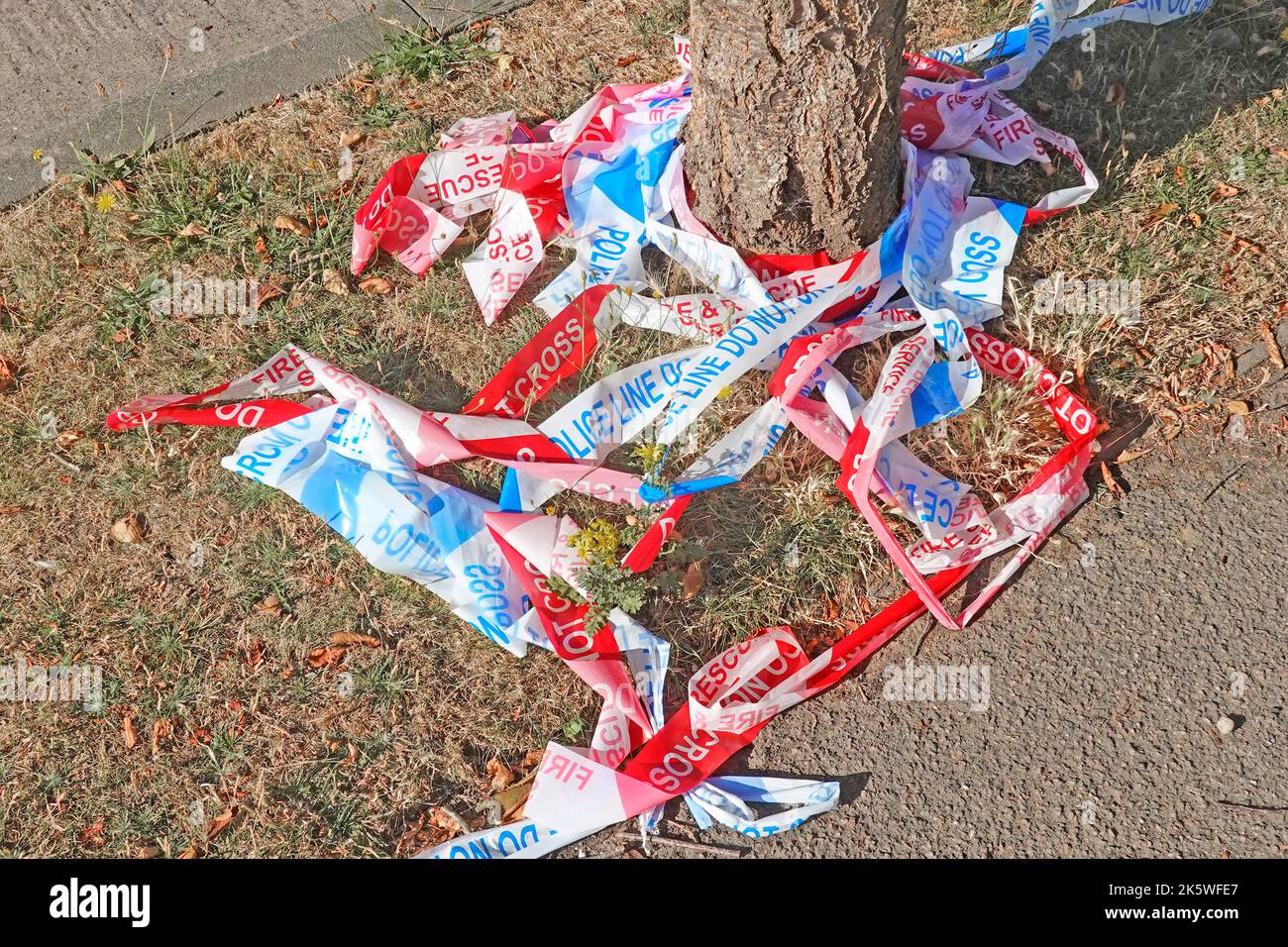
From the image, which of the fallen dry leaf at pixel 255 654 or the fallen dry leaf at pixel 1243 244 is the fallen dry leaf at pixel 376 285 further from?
the fallen dry leaf at pixel 1243 244

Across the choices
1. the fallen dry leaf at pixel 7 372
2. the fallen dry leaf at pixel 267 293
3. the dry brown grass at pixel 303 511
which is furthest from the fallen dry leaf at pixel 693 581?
the fallen dry leaf at pixel 7 372

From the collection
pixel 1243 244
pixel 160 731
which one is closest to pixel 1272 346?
pixel 1243 244

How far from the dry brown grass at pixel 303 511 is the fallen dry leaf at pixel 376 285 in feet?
0.16

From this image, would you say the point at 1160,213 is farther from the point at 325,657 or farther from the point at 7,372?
the point at 7,372

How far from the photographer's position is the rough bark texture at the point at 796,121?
3.02m

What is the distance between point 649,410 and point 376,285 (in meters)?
1.13

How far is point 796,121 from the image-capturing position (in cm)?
318

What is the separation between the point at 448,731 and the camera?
2902 mm

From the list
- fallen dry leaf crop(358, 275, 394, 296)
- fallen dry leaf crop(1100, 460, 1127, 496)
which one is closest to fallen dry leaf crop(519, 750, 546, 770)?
fallen dry leaf crop(358, 275, 394, 296)

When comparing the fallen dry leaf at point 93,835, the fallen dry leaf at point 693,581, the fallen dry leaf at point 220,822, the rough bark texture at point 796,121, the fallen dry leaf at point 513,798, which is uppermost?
the rough bark texture at point 796,121

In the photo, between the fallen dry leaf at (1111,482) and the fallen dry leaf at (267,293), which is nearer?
the fallen dry leaf at (1111,482)

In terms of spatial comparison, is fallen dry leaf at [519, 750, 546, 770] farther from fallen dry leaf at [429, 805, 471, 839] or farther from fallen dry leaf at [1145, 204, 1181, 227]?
fallen dry leaf at [1145, 204, 1181, 227]

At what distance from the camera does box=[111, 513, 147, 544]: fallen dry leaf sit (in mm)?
3256

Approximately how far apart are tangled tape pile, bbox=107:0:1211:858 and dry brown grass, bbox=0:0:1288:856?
102mm
